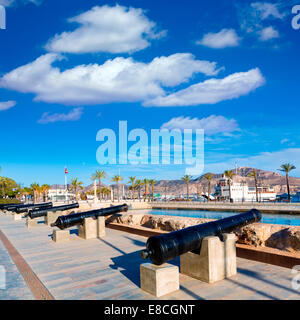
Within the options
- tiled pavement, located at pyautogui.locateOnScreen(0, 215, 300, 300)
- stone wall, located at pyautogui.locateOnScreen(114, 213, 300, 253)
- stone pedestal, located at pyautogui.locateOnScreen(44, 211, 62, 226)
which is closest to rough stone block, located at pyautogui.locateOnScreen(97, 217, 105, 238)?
tiled pavement, located at pyautogui.locateOnScreen(0, 215, 300, 300)

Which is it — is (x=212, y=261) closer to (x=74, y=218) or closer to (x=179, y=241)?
(x=179, y=241)

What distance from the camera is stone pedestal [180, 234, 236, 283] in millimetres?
5254

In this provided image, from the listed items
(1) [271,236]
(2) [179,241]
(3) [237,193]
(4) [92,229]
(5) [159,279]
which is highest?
(2) [179,241]

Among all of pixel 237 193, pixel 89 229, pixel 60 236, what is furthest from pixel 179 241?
pixel 237 193

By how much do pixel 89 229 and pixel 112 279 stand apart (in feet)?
17.6

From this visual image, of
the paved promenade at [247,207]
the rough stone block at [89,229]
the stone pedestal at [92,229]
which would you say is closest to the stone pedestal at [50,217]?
the stone pedestal at [92,229]

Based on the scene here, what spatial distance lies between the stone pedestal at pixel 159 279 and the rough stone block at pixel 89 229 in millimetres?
6239

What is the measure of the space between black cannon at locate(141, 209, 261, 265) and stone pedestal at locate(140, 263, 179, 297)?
0.14 m

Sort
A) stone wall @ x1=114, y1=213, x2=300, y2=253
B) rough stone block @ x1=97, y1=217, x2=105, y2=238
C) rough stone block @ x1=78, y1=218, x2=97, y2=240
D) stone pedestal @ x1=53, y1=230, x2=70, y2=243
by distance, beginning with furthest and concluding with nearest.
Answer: rough stone block @ x1=97, y1=217, x2=105, y2=238
rough stone block @ x1=78, y1=218, x2=97, y2=240
stone pedestal @ x1=53, y1=230, x2=70, y2=243
stone wall @ x1=114, y1=213, x2=300, y2=253

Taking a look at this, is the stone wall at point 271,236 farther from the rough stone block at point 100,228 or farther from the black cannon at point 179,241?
the rough stone block at point 100,228

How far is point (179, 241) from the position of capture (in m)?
4.96

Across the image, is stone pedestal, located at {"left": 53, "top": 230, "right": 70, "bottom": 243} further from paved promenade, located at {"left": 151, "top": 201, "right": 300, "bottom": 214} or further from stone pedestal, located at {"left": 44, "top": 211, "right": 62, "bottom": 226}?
paved promenade, located at {"left": 151, "top": 201, "right": 300, "bottom": 214}
